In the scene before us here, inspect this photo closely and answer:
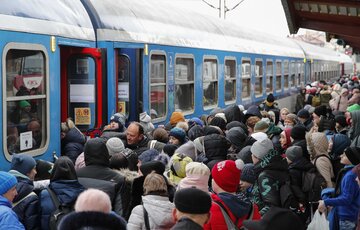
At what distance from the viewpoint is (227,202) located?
4.12 meters

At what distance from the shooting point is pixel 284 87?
73.6 feet

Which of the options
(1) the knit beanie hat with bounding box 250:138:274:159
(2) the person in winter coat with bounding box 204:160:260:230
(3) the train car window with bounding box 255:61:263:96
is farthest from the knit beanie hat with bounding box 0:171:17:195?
(3) the train car window with bounding box 255:61:263:96

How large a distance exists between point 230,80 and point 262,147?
9.34 m

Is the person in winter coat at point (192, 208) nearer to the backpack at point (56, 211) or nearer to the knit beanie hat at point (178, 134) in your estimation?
the backpack at point (56, 211)

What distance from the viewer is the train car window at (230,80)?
1452 centimetres

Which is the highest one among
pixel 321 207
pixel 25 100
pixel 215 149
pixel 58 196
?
pixel 25 100

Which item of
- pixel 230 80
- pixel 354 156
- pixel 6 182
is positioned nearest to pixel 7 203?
pixel 6 182

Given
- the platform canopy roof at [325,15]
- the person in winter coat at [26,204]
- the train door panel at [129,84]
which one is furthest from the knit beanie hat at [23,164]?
the platform canopy roof at [325,15]

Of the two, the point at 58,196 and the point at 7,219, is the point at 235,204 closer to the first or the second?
the point at 58,196

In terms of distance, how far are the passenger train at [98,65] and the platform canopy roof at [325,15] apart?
1942 millimetres

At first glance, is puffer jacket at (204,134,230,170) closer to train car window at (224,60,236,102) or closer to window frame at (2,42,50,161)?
window frame at (2,42,50,161)

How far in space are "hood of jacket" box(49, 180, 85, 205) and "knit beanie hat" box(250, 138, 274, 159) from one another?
1.88 m

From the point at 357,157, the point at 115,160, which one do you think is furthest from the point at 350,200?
the point at 115,160

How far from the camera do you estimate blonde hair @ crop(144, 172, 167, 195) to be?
4281 millimetres
